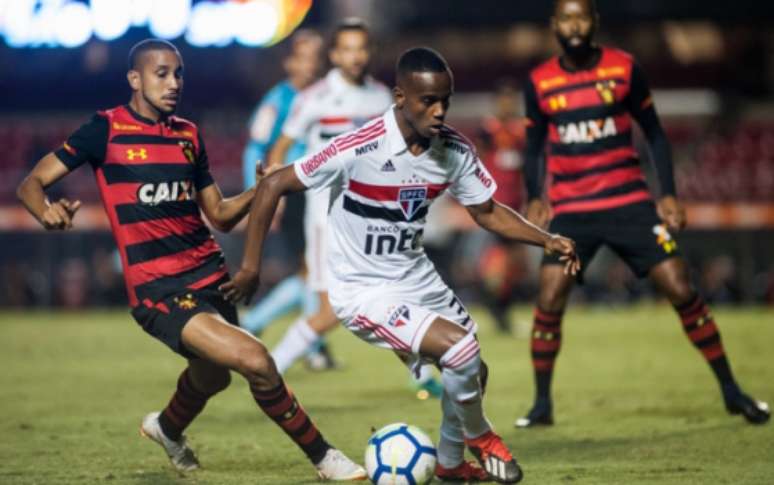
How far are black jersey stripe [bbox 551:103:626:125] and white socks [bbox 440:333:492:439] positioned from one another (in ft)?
7.80

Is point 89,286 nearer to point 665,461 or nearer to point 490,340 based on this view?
point 490,340

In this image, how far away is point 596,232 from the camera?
7910 mm

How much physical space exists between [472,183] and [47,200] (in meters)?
1.98

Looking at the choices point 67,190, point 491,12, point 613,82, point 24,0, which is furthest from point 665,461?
point 491,12

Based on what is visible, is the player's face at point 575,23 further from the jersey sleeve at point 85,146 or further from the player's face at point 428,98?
the jersey sleeve at point 85,146

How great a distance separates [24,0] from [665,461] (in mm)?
19666

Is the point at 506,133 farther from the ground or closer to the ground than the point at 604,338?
farther from the ground

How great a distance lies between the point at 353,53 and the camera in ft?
30.7

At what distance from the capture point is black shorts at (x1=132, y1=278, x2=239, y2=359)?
6.05 metres

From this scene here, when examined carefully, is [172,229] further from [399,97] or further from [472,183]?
[472,183]

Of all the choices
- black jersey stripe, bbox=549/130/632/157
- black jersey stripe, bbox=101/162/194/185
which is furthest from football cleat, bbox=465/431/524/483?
black jersey stripe, bbox=549/130/632/157

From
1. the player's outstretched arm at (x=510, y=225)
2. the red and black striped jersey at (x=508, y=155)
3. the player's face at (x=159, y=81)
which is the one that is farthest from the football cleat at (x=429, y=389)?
the red and black striped jersey at (x=508, y=155)

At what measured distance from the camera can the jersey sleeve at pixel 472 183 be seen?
6.21m

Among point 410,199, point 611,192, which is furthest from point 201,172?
point 611,192
